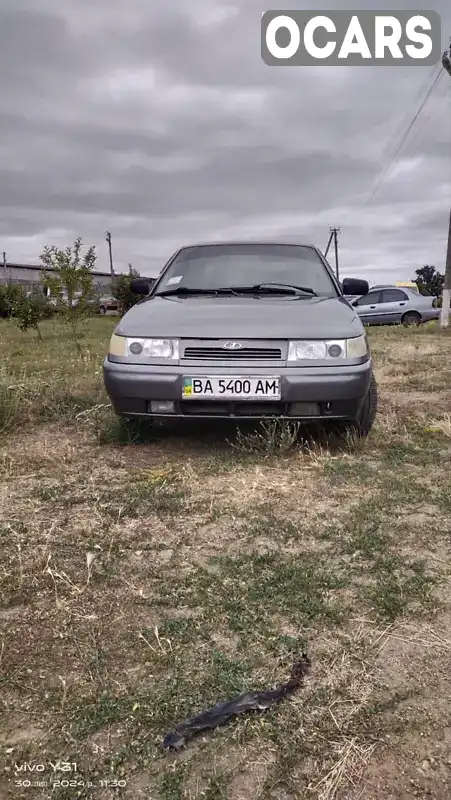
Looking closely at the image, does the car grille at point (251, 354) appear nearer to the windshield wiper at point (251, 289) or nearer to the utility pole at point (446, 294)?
the windshield wiper at point (251, 289)

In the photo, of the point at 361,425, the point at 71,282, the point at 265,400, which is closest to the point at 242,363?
the point at 265,400

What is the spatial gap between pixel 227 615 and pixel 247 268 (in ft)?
9.89

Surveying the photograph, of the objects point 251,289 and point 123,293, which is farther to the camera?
point 123,293

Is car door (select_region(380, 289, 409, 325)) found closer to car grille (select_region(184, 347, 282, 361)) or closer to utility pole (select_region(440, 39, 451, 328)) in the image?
utility pole (select_region(440, 39, 451, 328))

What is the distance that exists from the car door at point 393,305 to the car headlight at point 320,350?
15110mm

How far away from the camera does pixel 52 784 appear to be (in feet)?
3.79

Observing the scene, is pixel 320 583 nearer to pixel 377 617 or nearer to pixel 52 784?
pixel 377 617

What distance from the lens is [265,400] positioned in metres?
3.13

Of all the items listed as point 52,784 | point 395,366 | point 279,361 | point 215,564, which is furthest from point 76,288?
point 52,784

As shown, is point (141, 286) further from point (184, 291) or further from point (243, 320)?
point (243, 320)

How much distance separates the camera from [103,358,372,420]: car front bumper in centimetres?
313

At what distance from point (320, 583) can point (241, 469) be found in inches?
48.7

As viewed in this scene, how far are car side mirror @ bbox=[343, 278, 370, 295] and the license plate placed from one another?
1.84 meters

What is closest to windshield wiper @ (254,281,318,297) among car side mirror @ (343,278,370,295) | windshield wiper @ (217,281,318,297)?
windshield wiper @ (217,281,318,297)
